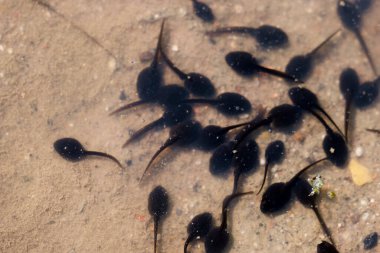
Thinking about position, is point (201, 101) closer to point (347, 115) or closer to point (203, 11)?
point (203, 11)

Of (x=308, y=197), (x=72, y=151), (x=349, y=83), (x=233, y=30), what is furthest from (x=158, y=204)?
(x=349, y=83)

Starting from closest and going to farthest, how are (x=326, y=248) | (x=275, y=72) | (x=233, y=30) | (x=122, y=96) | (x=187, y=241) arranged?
(x=326, y=248)
(x=187, y=241)
(x=275, y=72)
(x=122, y=96)
(x=233, y=30)

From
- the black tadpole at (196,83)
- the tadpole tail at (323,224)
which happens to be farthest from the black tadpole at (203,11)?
the tadpole tail at (323,224)

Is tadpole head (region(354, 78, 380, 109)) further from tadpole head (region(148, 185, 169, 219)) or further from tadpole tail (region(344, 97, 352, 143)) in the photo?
tadpole head (region(148, 185, 169, 219))

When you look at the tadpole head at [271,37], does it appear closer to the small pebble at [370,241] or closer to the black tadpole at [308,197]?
the black tadpole at [308,197]

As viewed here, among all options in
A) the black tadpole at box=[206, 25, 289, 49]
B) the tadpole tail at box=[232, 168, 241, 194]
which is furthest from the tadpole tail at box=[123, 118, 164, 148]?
the black tadpole at box=[206, 25, 289, 49]
